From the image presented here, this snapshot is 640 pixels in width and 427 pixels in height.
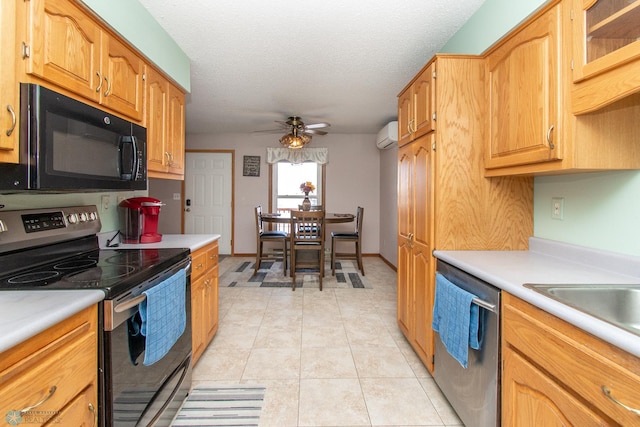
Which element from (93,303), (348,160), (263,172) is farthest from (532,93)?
(263,172)

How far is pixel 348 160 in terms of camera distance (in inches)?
224

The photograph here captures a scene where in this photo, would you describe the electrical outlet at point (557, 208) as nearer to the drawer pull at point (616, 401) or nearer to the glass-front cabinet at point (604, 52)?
the glass-front cabinet at point (604, 52)

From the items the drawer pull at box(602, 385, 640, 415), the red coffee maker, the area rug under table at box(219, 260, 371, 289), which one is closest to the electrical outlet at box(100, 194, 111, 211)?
the red coffee maker

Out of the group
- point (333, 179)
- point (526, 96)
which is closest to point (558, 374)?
point (526, 96)

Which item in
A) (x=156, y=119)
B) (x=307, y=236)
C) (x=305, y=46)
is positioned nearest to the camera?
(x=156, y=119)

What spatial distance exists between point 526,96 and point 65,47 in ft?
6.56

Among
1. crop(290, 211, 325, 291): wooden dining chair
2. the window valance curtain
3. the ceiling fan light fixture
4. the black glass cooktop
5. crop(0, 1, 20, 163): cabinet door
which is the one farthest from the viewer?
the window valance curtain

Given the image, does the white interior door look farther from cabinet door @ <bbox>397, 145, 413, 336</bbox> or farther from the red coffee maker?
cabinet door @ <bbox>397, 145, 413, 336</bbox>

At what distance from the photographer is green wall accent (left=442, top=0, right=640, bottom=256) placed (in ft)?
4.17

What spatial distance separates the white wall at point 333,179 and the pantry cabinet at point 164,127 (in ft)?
10.4

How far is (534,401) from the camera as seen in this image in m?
1.00

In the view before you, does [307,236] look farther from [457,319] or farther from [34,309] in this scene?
[34,309]

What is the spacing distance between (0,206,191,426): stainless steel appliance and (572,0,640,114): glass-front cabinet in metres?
1.83

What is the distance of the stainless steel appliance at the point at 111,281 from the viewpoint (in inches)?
41.1
